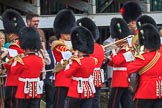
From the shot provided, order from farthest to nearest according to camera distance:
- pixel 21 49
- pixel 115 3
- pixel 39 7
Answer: pixel 115 3, pixel 39 7, pixel 21 49

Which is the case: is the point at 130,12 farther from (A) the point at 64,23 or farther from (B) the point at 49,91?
(B) the point at 49,91

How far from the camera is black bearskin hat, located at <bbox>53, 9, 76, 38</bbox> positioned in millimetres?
9586

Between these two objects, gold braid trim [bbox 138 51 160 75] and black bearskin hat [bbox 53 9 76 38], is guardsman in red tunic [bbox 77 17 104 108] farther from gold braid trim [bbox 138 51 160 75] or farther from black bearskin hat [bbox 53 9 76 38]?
gold braid trim [bbox 138 51 160 75]

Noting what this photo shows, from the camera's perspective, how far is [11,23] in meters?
9.76

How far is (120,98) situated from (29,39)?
70.8 inches

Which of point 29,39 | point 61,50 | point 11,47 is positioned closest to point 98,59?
point 61,50

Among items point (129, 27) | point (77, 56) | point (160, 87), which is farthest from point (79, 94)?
point (129, 27)

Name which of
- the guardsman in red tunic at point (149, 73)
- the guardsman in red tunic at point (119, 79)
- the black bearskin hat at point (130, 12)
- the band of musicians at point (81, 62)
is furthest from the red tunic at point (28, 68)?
the black bearskin hat at point (130, 12)

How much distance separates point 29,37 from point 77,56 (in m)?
0.69

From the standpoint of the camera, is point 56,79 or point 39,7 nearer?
point 56,79

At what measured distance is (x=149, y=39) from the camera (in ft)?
28.2

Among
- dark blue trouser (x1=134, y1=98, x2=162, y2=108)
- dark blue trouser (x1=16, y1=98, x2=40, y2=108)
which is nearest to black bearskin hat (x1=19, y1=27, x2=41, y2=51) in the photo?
dark blue trouser (x1=16, y1=98, x2=40, y2=108)

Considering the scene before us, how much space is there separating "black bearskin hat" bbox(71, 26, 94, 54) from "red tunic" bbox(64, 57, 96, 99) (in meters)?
0.15

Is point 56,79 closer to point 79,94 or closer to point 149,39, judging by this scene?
point 79,94
